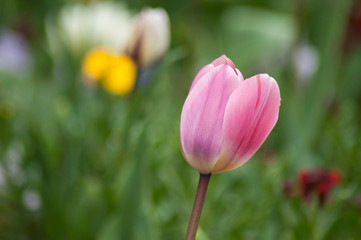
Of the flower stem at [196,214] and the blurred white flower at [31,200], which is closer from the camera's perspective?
the flower stem at [196,214]

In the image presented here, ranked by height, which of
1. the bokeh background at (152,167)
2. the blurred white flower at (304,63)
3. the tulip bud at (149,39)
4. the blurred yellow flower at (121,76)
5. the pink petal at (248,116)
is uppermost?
the pink petal at (248,116)

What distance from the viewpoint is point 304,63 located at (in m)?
1.67

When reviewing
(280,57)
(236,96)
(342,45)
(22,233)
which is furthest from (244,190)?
(280,57)

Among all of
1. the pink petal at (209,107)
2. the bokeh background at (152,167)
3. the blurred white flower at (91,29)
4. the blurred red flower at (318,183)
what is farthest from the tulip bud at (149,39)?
the blurred white flower at (91,29)

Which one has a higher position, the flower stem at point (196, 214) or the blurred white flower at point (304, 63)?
the flower stem at point (196, 214)

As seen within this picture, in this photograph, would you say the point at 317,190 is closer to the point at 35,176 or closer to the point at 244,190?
the point at 244,190

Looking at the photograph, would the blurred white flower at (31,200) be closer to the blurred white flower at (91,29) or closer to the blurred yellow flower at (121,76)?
the blurred yellow flower at (121,76)

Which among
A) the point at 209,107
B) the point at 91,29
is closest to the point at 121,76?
the point at 91,29

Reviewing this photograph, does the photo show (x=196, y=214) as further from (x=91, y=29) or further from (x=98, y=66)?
(x=91, y=29)

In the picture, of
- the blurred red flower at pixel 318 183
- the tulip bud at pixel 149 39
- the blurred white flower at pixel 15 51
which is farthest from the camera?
the blurred white flower at pixel 15 51

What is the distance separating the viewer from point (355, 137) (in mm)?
852

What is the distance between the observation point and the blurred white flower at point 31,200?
2.58 ft

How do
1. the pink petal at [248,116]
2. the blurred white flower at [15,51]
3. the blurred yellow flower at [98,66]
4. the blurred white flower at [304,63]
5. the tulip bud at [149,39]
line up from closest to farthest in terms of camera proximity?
the pink petal at [248,116] < the tulip bud at [149,39] < the blurred yellow flower at [98,66] < the blurred white flower at [304,63] < the blurred white flower at [15,51]

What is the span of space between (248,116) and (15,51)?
62.4 inches
